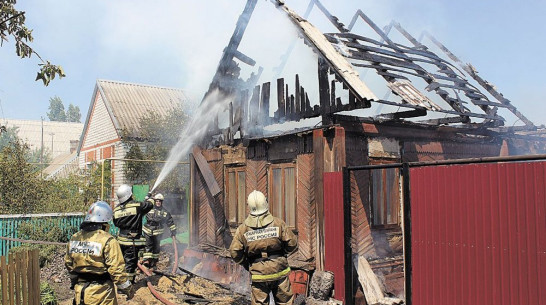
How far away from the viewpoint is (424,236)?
5559 millimetres

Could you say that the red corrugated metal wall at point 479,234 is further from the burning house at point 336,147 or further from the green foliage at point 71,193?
the green foliage at point 71,193

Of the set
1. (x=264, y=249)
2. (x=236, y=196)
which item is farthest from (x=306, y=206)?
(x=236, y=196)

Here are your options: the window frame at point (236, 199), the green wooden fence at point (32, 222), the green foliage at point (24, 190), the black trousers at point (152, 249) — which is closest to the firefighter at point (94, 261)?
the black trousers at point (152, 249)

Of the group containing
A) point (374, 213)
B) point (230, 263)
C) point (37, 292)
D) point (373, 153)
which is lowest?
point (230, 263)

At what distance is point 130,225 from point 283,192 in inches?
128

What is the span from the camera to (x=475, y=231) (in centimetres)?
500

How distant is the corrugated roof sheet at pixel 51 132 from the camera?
81.7m

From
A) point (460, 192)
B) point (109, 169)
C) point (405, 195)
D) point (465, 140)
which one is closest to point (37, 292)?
point (405, 195)

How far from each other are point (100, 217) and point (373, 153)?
5530mm

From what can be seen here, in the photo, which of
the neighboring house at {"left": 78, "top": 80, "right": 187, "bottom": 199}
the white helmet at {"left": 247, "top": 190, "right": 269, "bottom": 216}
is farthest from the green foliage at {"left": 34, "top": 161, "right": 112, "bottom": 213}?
the white helmet at {"left": 247, "top": 190, "right": 269, "bottom": 216}

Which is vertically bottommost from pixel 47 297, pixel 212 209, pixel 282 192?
pixel 47 297

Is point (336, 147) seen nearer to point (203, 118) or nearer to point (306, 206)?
point (306, 206)

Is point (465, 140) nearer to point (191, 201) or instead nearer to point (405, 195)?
point (405, 195)

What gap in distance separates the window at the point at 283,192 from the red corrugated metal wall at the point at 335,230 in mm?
1509
